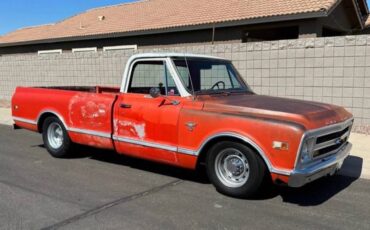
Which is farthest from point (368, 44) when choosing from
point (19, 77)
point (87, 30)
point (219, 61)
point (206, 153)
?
point (87, 30)

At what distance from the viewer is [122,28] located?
21000mm

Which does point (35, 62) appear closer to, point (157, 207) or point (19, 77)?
point (19, 77)

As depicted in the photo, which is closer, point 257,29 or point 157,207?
point 157,207

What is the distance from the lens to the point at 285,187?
19.4ft

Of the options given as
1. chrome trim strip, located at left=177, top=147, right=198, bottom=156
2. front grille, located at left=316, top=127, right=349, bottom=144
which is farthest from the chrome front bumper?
chrome trim strip, located at left=177, top=147, right=198, bottom=156

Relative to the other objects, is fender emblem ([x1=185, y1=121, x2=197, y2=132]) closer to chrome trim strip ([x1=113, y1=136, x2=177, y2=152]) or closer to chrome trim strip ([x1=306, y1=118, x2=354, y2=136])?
chrome trim strip ([x1=113, y1=136, x2=177, y2=152])

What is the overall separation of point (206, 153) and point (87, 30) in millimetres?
19093

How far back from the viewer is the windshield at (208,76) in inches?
240

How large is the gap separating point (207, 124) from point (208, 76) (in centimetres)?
121

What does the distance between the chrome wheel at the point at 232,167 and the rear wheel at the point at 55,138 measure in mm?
3172

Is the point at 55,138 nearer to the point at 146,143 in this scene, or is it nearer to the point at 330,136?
the point at 146,143

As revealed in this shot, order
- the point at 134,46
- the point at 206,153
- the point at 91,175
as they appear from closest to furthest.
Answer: the point at 206,153
the point at 91,175
the point at 134,46

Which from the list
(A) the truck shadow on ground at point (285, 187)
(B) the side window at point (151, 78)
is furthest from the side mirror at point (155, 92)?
(A) the truck shadow on ground at point (285, 187)

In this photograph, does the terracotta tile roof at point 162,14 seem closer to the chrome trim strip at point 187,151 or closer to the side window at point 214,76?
the side window at point 214,76
